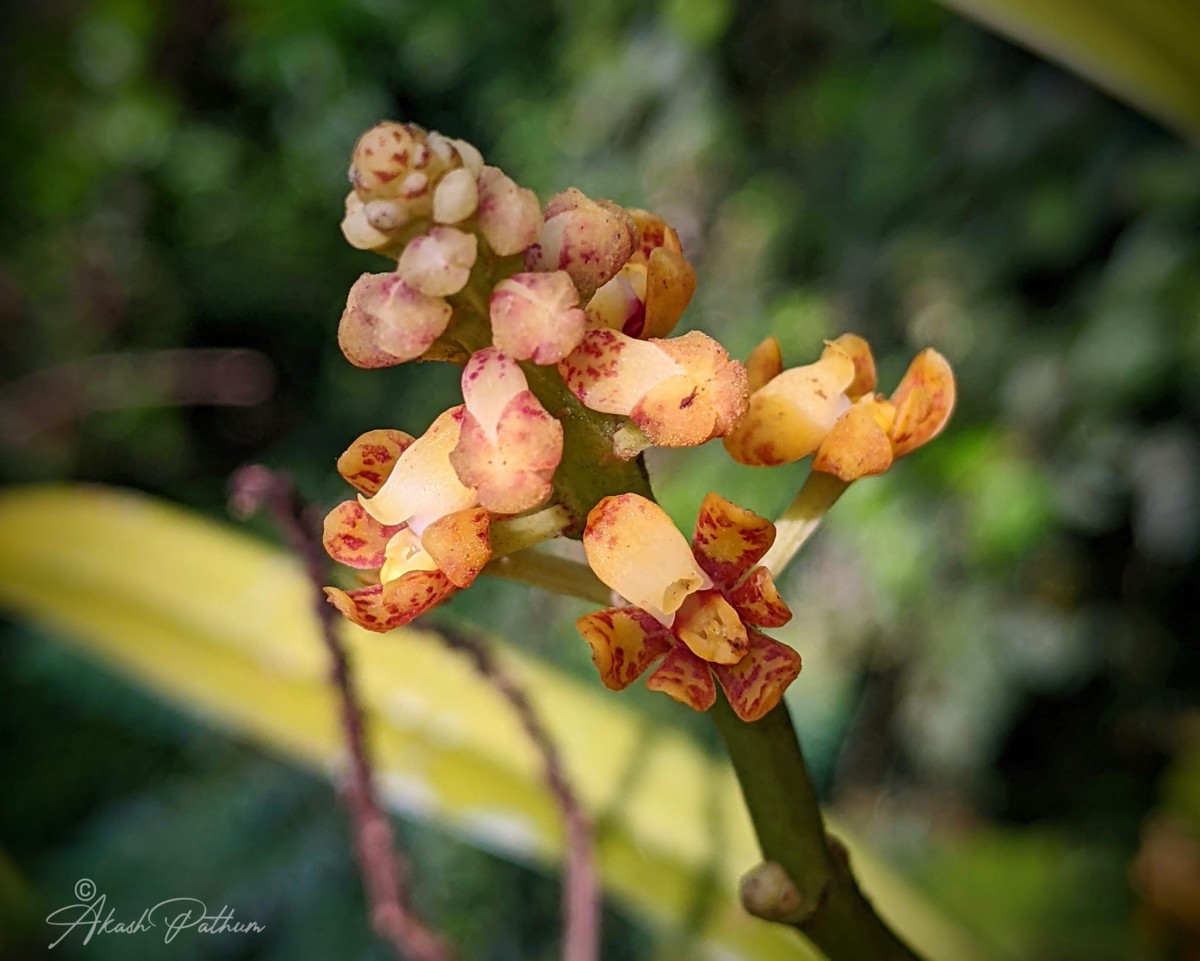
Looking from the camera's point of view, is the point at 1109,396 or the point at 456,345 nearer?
the point at 456,345

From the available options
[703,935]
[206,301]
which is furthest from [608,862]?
[206,301]

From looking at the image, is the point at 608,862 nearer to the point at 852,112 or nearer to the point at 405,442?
the point at 405,442

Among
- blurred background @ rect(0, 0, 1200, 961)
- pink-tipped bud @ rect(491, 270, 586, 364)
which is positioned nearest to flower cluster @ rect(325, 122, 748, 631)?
pink-tipped bud @ rect(491, 270, 586, 364)

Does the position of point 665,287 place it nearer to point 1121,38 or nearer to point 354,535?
point 354,535

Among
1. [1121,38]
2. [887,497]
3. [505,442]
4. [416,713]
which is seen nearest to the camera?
[505,442]

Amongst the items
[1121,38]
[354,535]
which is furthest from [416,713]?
[1121,38]

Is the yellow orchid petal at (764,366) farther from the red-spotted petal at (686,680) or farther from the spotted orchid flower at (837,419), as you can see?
the red-spotted petal at (686,680)
